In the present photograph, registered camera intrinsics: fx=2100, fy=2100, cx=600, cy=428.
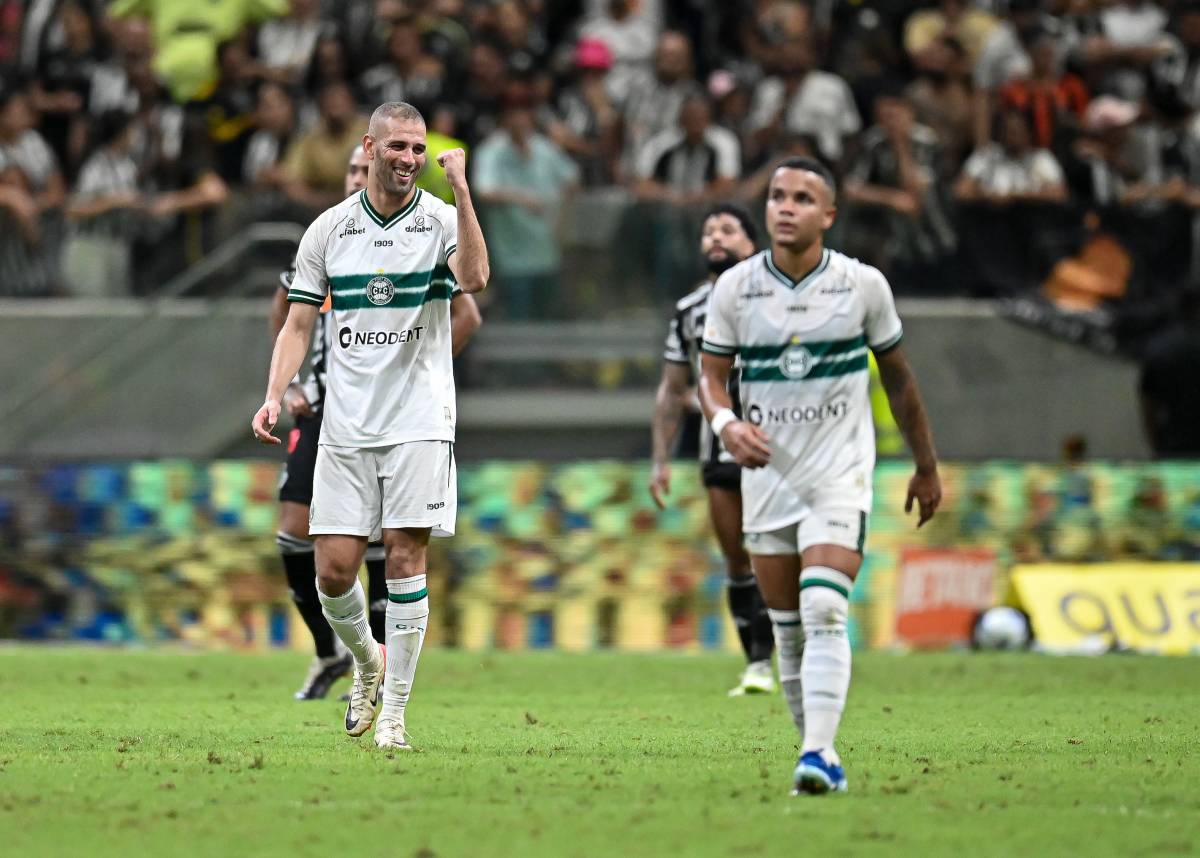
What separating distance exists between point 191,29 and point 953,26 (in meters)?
7.26

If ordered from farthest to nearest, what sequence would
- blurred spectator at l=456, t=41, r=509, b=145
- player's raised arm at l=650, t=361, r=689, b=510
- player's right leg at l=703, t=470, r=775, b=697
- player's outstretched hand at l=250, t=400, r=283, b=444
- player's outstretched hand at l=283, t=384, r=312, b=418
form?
blurred spectator at l=456, t=41, r=509, b=145 < player's raised arm at l=650, t=361, r=689, b=510 < player's right leg at l=703, t=470, r=775, b=697 < player's outstretched hand at l=283, t=384, r=312, b=418 < player's outstretched hand at l=250, t=400, r=283, b=444

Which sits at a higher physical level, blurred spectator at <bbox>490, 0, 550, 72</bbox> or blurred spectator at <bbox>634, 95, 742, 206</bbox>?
blurred spectator at <bbox>490, 0, 550, 72</bbox>

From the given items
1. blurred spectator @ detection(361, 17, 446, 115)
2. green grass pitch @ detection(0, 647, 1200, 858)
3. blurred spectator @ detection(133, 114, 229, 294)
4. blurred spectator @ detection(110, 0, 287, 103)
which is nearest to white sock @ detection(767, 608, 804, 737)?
green grass pitch @ detection(0, 647, 1200, 858)

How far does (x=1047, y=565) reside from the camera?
1706 cm

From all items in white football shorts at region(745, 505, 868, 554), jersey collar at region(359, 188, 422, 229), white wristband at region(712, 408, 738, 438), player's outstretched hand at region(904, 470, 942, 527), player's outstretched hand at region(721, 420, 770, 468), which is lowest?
white football shorts at region(745, 505, 868, 554)

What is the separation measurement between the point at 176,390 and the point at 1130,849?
12.2m

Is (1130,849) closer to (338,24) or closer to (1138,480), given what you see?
(1138,480)

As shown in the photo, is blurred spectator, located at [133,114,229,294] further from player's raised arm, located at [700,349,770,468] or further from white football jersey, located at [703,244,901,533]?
white football jersey, located at [703,244,901,533]

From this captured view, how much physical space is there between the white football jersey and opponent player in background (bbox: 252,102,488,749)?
154 cm

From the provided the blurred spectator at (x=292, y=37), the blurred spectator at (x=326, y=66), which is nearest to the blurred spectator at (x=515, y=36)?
the blurred spectator at (x=326, y=66)

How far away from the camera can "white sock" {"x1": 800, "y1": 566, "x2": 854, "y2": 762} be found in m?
7.45

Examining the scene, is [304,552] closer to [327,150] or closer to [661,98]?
[327,150]

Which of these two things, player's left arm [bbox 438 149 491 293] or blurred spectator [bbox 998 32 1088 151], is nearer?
player's left arm [bbox 438 149 491 293]

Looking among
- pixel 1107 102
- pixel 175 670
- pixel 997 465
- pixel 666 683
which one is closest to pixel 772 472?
pixel 666 683
